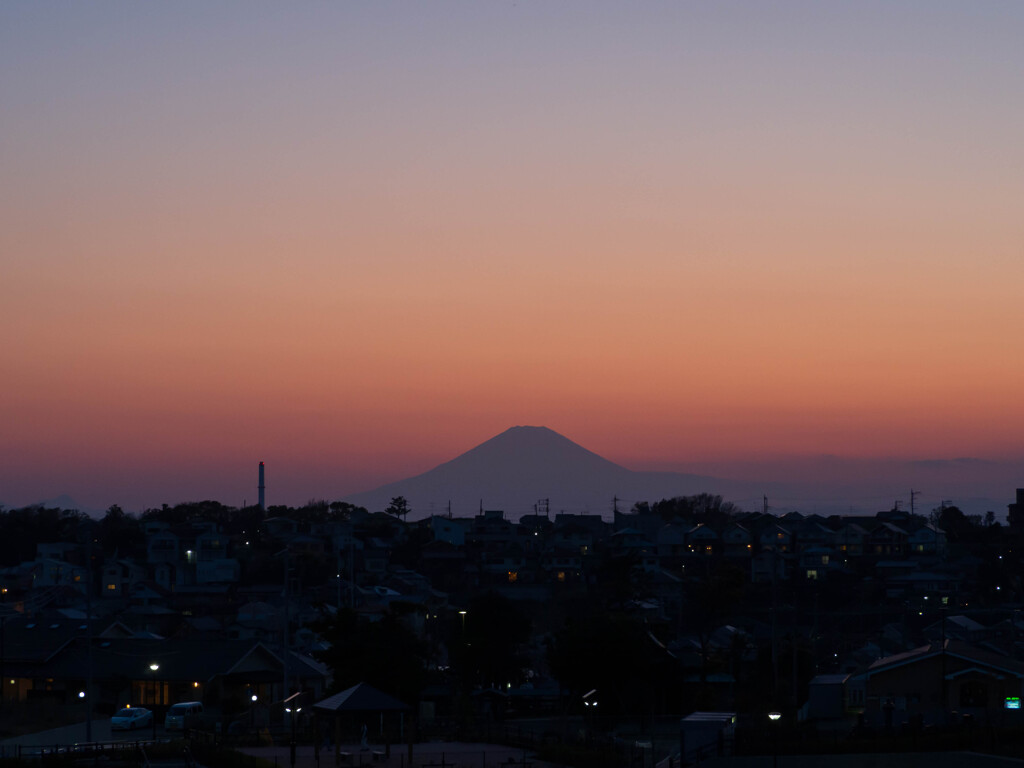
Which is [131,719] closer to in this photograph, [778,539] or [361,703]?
[361,703]

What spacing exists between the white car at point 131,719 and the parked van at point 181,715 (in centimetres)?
63

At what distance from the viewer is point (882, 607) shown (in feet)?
275

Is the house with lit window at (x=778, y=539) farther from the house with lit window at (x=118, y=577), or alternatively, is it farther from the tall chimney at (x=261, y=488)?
the tall chimney at (x=261, y=488)

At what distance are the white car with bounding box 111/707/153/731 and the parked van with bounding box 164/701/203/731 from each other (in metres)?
0.63

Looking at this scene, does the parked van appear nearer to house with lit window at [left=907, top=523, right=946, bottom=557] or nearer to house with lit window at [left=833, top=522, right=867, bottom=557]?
house with lit window at [left=833, top=522, right=867, bottom=557]

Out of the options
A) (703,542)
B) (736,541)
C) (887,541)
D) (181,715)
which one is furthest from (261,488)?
(181,715)

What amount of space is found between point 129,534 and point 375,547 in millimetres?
22568

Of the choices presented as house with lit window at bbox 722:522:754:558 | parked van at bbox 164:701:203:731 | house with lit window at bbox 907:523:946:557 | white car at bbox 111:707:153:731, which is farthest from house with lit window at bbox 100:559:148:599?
house with lit window at bbox 907:523:946:557

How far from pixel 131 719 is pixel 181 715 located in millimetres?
1709

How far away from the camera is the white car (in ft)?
125

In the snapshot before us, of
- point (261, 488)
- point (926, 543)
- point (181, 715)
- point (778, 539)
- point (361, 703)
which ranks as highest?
point (261, 488)

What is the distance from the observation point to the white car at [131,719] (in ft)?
125

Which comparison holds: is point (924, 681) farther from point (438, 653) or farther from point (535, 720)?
point (438, 653)

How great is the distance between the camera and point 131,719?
1522 inches
